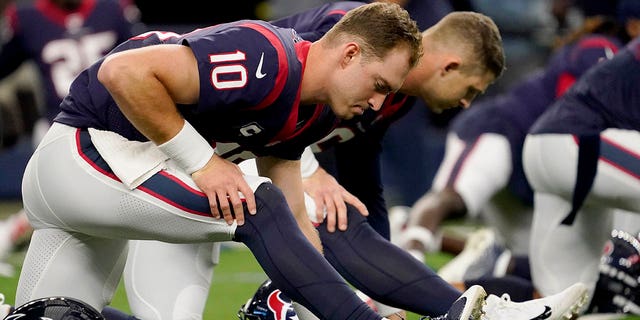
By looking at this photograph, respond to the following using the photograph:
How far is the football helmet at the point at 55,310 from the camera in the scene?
11.4 feet

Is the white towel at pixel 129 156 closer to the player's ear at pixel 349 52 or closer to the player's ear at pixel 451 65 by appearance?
the player's ear at pixel 349 52

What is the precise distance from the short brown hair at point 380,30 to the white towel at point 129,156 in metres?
0.59

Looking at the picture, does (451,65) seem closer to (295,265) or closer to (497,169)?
(295,265)

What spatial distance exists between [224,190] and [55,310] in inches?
22.8

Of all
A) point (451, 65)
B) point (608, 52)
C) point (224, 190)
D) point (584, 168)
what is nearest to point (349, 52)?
point (224, 190)

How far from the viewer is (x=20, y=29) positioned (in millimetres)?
7551

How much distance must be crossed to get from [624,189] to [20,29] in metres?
4.12

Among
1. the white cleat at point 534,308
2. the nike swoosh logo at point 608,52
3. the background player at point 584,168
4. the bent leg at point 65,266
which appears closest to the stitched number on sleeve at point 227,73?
the bent leg at point 65,266

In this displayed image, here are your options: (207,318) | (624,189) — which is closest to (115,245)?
(207,318)

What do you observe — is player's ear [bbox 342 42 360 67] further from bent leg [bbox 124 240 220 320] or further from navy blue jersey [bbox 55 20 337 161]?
bent leg [bbox 124 240 220 320]

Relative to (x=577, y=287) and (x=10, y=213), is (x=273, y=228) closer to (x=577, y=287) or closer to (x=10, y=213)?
(x=577, y=287)

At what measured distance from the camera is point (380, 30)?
349 centimetres

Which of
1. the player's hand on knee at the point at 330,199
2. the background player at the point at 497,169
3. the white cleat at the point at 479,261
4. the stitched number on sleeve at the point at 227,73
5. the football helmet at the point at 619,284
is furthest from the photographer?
the background player at the point at 497,169

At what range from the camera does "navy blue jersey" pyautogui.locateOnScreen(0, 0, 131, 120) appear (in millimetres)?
7410
